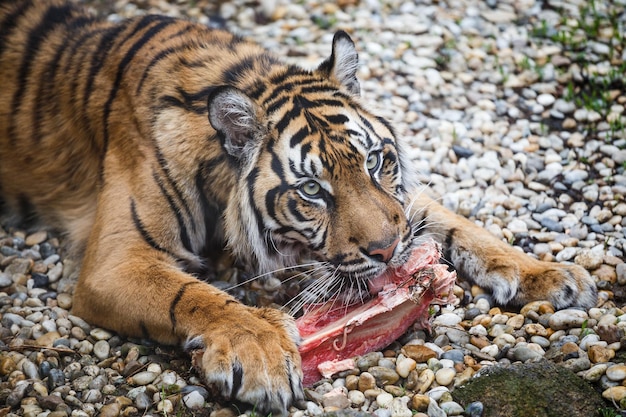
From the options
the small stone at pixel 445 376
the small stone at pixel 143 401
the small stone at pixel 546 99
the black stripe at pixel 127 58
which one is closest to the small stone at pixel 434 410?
the small stone at pixel 445 376

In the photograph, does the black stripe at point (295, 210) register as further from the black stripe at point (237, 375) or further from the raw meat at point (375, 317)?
the black stripe at point (237, 375)

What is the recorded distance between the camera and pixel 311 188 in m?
2.96

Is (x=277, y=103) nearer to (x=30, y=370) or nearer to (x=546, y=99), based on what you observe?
(x=30, y=370)

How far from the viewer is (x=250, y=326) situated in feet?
9.07

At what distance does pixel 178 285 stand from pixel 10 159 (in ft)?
4.38

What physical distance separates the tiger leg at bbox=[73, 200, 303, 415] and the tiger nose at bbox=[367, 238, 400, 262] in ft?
1.31

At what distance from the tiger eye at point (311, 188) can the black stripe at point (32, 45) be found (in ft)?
5.45

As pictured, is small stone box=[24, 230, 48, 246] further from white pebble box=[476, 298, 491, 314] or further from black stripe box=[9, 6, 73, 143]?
white pebble box=[476, 298, 491, 314]

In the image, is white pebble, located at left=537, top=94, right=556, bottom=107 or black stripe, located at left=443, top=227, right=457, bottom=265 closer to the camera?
black stripe, located at left=443, top=227, right=457, bottom=265

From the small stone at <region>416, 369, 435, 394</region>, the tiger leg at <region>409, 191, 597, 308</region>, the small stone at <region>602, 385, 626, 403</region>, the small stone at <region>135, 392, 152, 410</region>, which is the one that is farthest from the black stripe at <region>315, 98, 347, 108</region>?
the small stone at <region>602, 385, 626, 403</region>

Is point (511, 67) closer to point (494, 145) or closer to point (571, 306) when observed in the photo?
point (494, 145)

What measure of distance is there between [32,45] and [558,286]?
9.01ft

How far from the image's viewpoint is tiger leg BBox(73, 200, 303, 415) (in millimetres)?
2633

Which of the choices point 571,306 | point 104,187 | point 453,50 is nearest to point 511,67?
point 453,50
